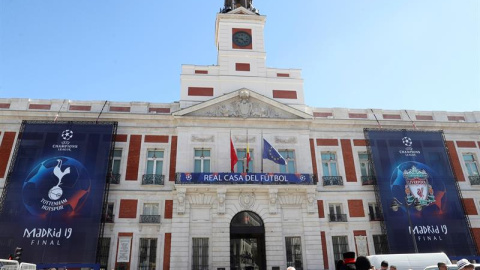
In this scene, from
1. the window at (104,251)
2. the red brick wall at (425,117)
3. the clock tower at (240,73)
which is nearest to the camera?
the window at (104,251)

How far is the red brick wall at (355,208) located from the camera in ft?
73.0

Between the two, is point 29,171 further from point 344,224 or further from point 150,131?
point 344,224

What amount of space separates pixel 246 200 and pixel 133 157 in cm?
830

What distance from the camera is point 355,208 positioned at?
22.4m

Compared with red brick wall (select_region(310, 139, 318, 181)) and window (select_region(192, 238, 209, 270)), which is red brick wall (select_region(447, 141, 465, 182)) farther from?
window (select_region(192, 238, 209, 270))

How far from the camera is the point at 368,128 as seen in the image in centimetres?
2486

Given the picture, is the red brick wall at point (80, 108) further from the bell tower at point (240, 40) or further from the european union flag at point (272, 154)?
the european union flag at point (272, 154)

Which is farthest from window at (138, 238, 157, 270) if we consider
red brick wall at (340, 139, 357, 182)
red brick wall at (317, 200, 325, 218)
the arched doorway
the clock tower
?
red brick wall at (340, 139, 357, 182)

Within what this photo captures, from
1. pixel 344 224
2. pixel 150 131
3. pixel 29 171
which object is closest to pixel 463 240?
pixel 344 224

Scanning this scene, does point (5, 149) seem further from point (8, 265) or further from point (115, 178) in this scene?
point (8, 265)

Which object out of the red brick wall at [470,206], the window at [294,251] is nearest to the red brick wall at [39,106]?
the window at [294,251]

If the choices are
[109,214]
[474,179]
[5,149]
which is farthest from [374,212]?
[5,149]

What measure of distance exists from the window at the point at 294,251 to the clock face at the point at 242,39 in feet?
52.1

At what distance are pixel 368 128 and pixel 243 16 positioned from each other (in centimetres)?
→ 1402
